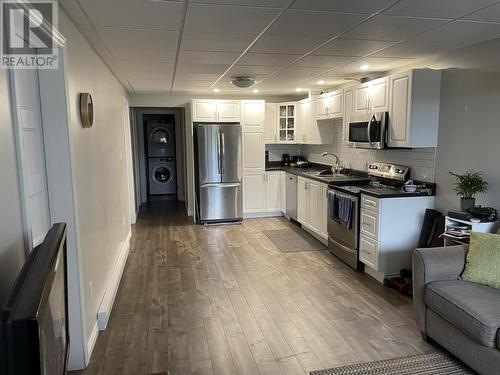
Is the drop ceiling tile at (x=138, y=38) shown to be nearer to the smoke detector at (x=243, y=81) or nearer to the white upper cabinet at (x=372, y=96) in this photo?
the smoke detector at (x=243, y=81)

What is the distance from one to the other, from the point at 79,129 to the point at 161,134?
21.4ft

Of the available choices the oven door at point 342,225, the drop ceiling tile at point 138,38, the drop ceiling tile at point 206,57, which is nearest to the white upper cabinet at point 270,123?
the oven door at point 342,225

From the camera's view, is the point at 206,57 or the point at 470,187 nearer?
the point at 470,187

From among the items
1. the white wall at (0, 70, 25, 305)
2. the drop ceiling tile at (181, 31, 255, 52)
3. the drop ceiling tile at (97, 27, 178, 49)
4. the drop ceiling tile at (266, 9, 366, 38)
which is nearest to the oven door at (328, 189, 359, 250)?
the drop ceiling tile at (266, 9, 366, 38)

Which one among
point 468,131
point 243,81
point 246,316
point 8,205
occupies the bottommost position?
point 246,316

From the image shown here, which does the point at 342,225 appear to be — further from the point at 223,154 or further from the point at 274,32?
the point at 223,154

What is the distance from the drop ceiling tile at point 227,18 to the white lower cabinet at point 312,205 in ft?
8.90

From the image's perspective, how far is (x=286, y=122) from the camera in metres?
6.70

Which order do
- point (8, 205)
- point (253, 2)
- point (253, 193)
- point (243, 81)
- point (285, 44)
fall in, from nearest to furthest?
point (8, 205) < point (253, 2) < point (285, 44) < point (243, 81) < point (253, 193)

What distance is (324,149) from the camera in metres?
6.27

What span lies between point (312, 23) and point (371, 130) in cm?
182

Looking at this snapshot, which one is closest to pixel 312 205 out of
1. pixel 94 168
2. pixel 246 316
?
pixel 246 316

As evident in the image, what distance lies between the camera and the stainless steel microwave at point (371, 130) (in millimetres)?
3910

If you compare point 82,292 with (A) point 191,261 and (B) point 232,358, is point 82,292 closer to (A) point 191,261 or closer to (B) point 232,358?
(B) point 232,358
